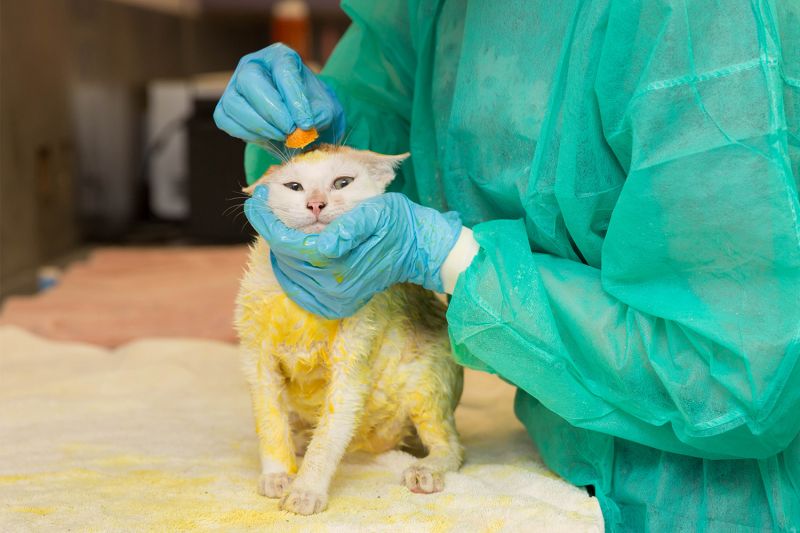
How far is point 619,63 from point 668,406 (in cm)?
40

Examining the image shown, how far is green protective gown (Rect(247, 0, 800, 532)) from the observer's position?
1.03 metres

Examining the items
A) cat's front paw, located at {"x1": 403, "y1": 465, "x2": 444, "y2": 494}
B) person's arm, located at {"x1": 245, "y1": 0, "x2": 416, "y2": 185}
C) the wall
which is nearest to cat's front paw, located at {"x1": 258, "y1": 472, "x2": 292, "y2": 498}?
cat's front paw, located at {"x1": 403, "y1": 465, "x2": 444, "y2": 494}

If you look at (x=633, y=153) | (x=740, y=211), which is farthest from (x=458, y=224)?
(x=740, y=211)

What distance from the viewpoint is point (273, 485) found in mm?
1196

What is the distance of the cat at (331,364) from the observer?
1187 mm

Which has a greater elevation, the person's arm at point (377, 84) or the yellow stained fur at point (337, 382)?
the person's arm at point (377, 84)

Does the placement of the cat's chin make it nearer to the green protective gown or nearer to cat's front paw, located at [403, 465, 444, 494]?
the green protective gown

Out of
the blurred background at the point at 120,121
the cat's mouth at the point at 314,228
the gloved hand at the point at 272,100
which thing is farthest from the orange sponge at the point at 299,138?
the blurred background at the point at 120,121

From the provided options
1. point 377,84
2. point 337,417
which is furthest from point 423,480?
point 377,84

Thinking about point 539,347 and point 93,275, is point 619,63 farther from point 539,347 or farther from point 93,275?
point 93,275

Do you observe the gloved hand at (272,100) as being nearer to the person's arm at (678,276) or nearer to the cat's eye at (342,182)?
the cat's eye at (342,182)

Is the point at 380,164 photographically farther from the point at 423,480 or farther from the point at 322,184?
the point at 423,480

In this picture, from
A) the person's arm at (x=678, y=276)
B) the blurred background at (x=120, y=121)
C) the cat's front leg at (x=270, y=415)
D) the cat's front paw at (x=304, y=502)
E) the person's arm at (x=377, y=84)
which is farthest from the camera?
the blurred background at (x=120, y=121)

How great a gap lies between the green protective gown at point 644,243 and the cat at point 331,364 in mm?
116
